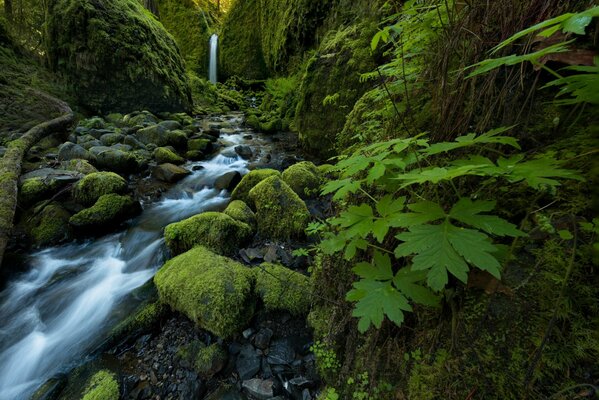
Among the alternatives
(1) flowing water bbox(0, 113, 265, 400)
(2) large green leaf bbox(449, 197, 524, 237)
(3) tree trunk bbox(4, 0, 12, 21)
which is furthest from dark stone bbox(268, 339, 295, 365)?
(3) tree trunk bbox(4, 0, 12, 21)

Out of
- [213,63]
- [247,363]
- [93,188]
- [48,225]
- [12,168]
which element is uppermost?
[213,63]

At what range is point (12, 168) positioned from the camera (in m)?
5.38

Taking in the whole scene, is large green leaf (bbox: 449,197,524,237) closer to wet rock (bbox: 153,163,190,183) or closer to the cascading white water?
wet rock (bbox: 153,163,190,183)

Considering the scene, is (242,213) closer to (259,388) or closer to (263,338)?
(263,338)

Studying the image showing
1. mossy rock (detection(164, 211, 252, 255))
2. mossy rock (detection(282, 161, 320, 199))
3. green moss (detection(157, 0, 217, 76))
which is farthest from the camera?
green moss (detection(157, 0, 217, 76))

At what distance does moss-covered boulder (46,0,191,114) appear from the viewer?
397 inches

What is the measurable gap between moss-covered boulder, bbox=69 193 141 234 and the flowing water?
0.21m

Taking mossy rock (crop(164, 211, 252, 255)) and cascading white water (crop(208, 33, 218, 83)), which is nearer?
mossy rock (crop(164, 211, 252, 255))

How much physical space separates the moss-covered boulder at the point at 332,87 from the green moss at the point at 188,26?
1698cm

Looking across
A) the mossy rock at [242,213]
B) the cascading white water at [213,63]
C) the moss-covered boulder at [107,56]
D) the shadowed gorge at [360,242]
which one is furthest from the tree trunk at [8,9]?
the mossy rock at [242,213]

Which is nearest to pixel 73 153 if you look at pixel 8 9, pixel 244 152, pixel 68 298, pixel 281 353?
pixel 244 152

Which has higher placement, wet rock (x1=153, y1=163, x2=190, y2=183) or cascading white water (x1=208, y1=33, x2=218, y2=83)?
cascading white water (x1=208, y1=33, x2=218, y2=83)

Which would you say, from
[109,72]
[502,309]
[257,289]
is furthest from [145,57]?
[502,309]

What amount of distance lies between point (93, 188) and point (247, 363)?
447cm
